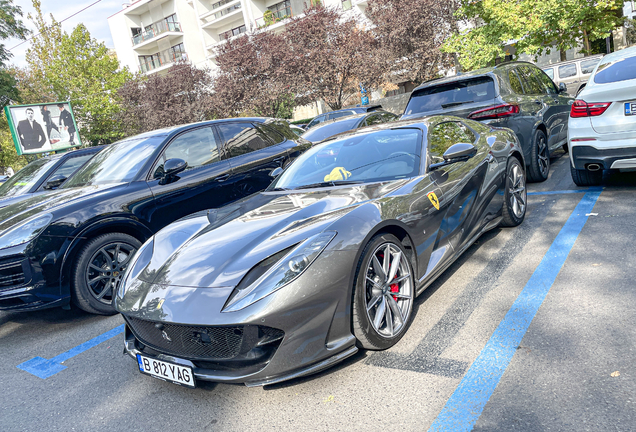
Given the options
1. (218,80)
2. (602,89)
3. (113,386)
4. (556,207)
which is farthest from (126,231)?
(218,80)

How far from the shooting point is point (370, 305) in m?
2.82

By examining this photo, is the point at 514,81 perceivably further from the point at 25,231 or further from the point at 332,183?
the point at 25,231

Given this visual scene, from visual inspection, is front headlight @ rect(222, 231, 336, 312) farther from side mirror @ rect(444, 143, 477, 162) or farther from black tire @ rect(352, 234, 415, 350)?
side mirror @ rect(444, 143, 477, 162)

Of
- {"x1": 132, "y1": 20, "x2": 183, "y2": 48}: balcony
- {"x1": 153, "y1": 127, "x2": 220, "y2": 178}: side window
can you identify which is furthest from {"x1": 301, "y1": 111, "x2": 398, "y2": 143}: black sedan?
{"x1": 132, "y1": 20, "x2": 183, "y2": 48}: balcony

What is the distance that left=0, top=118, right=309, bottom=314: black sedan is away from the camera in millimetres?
4176

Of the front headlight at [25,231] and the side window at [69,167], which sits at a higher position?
the side window at [69,167]

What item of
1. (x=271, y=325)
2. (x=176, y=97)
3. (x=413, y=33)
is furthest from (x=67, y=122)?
(x=271, y=325)

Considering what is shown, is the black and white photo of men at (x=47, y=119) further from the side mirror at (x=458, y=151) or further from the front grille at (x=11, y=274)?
the side mirror at (x=458, y=151)

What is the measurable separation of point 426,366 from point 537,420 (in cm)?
70

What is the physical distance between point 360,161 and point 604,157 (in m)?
3.14

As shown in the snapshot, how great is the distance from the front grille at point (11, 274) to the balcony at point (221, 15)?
4394cm

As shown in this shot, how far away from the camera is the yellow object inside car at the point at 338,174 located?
3.76m

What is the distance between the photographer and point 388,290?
9.71ft

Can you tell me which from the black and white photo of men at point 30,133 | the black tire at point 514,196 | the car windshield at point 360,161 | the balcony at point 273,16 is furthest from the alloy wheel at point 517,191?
the balcony at point 273,16
